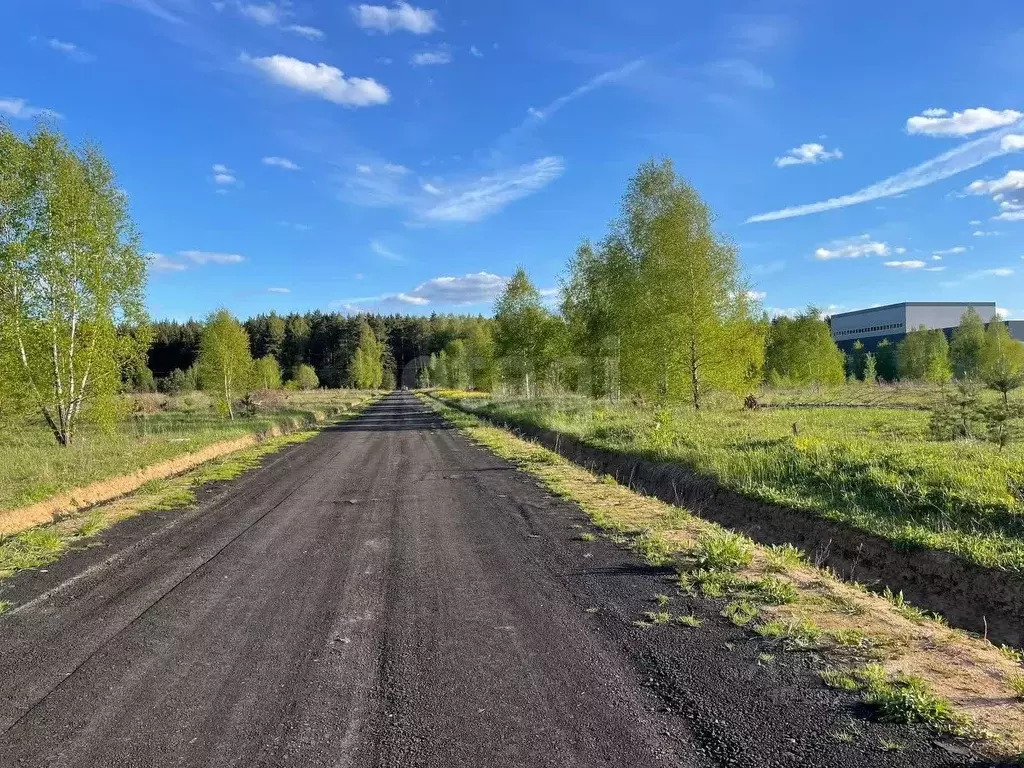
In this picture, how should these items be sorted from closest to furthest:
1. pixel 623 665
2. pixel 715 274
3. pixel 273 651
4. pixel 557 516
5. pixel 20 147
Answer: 1. pixel 623 665
2. pixel 273 651
3. pixel 557 516
4. pixel 20 147
5. pixel 715 274

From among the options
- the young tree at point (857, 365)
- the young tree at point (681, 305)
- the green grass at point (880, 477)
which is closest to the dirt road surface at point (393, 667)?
the green grass at point (880, 477)

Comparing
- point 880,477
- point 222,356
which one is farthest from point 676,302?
point 222,356

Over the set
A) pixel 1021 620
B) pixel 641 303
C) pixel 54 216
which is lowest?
pixel 1021 620

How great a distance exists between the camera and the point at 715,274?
22.3 meters

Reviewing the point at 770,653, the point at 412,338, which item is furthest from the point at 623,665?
the point at 412,338

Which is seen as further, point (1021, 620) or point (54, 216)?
point (54, 216)

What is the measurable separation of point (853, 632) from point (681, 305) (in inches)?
722

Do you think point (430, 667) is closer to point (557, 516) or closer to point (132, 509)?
point (557, 516)

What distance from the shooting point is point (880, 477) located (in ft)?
29.0

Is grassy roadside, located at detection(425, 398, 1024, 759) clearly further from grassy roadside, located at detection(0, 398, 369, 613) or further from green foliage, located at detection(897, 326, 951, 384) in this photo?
green foliage, located at detection(897, 326, 951, 384)

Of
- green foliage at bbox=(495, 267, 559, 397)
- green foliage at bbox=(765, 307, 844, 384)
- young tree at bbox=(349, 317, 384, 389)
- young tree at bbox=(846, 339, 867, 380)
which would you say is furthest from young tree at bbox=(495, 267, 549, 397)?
young tree at bbox=(349, 317, 384, 389)

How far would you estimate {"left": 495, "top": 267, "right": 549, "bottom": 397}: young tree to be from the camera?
124ft

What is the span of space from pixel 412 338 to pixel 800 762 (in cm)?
15036

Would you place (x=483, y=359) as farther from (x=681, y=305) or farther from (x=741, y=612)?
(x=741, y=612)
